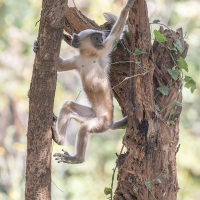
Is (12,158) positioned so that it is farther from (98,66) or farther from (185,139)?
(98,66)

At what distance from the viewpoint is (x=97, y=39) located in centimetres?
387

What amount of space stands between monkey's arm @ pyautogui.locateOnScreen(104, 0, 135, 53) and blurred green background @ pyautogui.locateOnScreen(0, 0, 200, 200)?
2722 mm

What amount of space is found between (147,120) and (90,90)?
20.8 inches

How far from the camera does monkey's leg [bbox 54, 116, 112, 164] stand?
382 cm

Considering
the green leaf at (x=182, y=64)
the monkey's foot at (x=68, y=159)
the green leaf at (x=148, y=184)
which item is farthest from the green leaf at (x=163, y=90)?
the monkey's foot at (x=68, y=159)

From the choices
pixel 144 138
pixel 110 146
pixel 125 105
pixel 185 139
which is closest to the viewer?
pixel 144 138

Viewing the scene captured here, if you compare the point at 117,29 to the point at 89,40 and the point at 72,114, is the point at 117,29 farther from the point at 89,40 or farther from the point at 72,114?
the point at 72,114

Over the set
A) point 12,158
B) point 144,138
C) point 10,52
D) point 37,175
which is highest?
point 10,52

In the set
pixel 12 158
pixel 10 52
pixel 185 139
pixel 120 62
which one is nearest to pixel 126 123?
pixel 120 62

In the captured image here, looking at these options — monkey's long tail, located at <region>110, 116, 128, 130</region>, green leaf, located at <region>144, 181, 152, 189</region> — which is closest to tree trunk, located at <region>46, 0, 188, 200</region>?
green leaf, located at <region>144, 181, 152, 189</region>

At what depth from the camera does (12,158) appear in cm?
766

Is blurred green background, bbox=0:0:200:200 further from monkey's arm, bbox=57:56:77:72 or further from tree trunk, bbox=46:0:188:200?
tree trunk, bbox=46:0:188:200

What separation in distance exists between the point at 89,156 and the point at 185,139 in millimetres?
1511

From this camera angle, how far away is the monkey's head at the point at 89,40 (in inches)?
152
